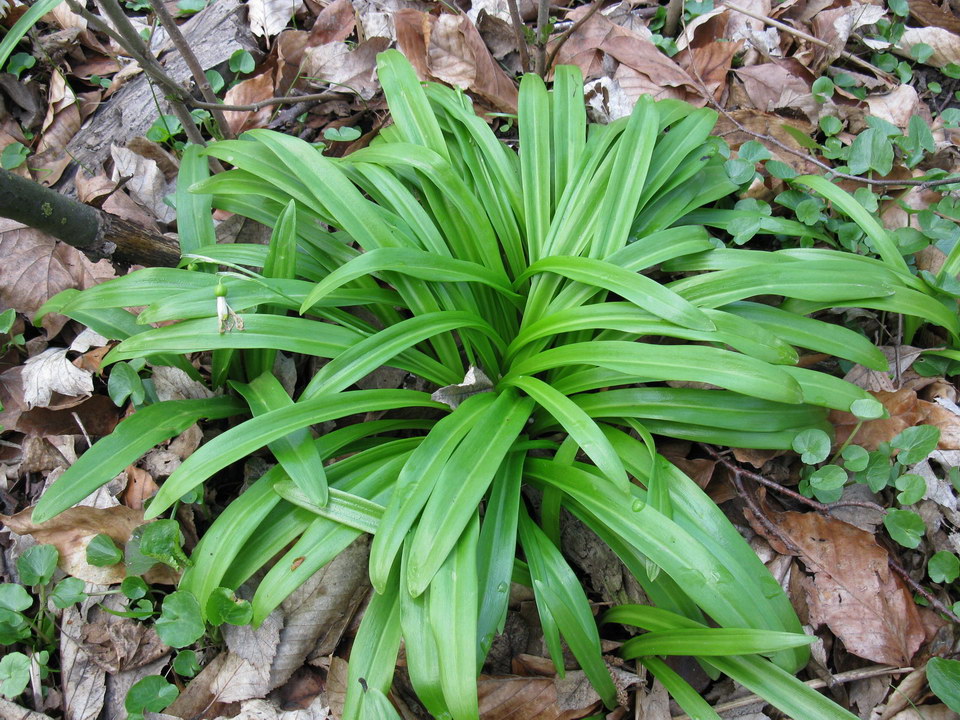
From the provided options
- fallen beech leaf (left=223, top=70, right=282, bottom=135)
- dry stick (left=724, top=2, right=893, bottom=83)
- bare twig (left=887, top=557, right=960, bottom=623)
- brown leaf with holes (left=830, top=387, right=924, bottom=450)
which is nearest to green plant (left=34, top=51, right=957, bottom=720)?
brown leaf with holes (left=830, top=387, right=924, bottom=450)

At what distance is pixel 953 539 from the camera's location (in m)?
1.71

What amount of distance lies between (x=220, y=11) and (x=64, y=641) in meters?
2.63

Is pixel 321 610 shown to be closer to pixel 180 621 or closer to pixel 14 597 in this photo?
pixel 180 621

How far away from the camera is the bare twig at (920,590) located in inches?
62.4

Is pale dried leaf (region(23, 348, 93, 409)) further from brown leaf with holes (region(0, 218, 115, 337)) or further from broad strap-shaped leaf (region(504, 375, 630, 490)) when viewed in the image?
broad strap-shaped leaf (region(504, 375, 630, 490))

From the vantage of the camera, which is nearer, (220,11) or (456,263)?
(456,263)

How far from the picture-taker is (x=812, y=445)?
1610 millimetres

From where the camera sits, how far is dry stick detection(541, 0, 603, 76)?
99.5 inches

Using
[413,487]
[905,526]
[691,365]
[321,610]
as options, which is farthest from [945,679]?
[321,610]

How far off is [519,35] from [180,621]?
7.48ft

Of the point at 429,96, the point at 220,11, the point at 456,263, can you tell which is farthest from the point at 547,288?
the point at 220,11

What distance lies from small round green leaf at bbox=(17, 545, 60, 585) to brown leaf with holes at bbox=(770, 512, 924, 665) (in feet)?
6.47

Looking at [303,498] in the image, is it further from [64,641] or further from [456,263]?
[64,641]

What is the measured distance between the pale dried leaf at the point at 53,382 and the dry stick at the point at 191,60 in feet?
3.34
